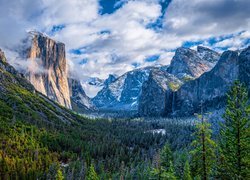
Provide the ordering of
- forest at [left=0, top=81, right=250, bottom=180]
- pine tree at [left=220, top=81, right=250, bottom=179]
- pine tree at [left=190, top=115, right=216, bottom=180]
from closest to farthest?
1. pine tree at [left=220, top=81, right=250, bottom=179]
2. forest at [left=0, top=81, right=250, bottom=180]
3. pine tree at [left=190, top=115, right=216, bottom=180]

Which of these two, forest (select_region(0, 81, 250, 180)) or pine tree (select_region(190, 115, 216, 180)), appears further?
pine tree (select_region(190, 115, 216, 180))

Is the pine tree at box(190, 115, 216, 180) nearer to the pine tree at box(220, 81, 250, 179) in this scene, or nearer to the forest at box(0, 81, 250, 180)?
the forest at box(0, 81, 250, 180)

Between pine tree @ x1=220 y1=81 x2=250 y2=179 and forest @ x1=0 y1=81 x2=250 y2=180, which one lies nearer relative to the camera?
pine tree @ x1=220 y1=81 x2=250 y2=179

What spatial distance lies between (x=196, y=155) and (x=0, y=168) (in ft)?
349

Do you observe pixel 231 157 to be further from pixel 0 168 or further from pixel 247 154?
pixel 0 168

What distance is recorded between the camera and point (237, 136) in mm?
31734

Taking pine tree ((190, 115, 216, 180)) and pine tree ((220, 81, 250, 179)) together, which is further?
pine tree ((190, 115, 216, 180))

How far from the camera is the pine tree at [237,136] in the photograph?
31.2 metres

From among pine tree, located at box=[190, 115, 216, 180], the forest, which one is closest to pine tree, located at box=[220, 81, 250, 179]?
the forest

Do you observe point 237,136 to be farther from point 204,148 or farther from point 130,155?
point 130,155

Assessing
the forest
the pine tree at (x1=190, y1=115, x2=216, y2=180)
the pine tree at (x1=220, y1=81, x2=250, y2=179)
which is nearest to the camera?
the pine tree at (x1=220, y1=81, x2=250, y2=179)

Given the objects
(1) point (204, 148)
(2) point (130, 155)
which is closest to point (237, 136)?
(1) point (204, 148)

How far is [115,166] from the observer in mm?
155500

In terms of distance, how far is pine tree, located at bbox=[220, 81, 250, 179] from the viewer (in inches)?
1229
